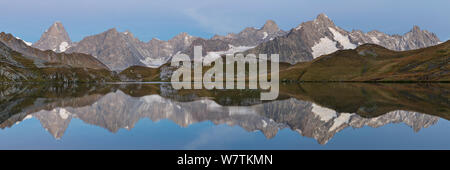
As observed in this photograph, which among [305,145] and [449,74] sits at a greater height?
[449,74]

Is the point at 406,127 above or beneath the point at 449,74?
beneath
